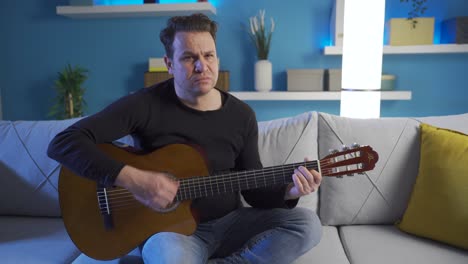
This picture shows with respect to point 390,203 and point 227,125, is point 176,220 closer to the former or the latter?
point 227,125

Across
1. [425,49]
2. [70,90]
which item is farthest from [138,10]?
[425,49]

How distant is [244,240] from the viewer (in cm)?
141

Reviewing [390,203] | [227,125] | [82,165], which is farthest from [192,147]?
[390,203]

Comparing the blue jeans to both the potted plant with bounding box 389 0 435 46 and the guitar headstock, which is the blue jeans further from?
the potted plant with bounding box 389 0 435 46

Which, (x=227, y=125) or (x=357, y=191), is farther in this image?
(x=357, y=191)

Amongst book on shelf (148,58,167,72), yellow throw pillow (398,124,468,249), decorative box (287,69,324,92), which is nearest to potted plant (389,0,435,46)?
decorative box (287,69,324,92)

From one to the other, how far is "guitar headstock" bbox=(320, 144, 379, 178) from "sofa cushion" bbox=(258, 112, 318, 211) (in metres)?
0.38

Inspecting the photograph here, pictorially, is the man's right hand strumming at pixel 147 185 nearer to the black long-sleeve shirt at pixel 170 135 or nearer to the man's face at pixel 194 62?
the black long-sleeve shirt at pixel 170 135

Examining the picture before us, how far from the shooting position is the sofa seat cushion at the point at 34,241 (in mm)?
1410

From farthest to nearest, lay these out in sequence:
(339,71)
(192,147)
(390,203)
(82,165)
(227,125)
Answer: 1. (339,71)
2. (390,203)
3. (227,125)
4. (192,147)
5. (82,165)

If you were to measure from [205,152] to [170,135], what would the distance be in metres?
0.13

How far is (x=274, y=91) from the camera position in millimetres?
2988

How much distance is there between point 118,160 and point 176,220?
0.26 meters

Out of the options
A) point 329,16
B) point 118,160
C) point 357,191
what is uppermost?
point 329,16
